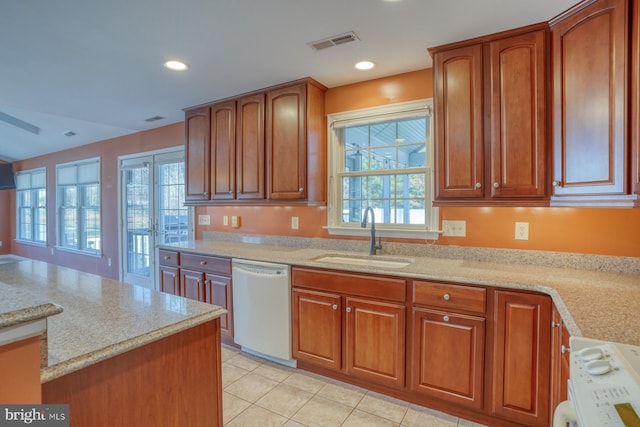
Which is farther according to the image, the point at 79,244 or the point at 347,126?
the point at 79,244

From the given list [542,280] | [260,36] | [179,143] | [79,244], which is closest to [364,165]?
[260,36]

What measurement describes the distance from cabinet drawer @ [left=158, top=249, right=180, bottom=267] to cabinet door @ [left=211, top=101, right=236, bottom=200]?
66 cm

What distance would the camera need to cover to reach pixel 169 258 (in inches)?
124

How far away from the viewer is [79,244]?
5.62m

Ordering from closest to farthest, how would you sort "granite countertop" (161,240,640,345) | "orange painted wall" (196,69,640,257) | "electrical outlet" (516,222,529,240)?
1. "granite countertop" (161,240,640,345)
2. "orange painted wall" (196,69,640,257)
3. "electrical outlet" (516,222,529,240)

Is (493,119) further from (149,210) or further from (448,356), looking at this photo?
(149,210)

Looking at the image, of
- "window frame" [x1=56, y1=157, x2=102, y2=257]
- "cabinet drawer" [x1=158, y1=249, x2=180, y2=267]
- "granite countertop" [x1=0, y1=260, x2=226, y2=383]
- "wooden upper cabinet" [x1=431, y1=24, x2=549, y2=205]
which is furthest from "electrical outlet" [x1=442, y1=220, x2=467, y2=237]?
"window frame" [x1=56, y1=157, x2=102, y2=257]

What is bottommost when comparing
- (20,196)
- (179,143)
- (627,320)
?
(627,320)

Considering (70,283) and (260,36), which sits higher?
(260,36)

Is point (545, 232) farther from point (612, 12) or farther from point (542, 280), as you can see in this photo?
point (612, 12)

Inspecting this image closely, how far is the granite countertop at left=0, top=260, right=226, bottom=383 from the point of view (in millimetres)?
829

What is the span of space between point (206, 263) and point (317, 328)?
3.94 feet

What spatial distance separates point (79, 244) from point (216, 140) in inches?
167

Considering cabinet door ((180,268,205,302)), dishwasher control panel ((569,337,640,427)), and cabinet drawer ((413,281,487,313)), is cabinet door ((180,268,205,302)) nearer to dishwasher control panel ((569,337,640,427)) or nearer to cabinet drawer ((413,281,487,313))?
cabinet drawer ((413,281,487,313))
